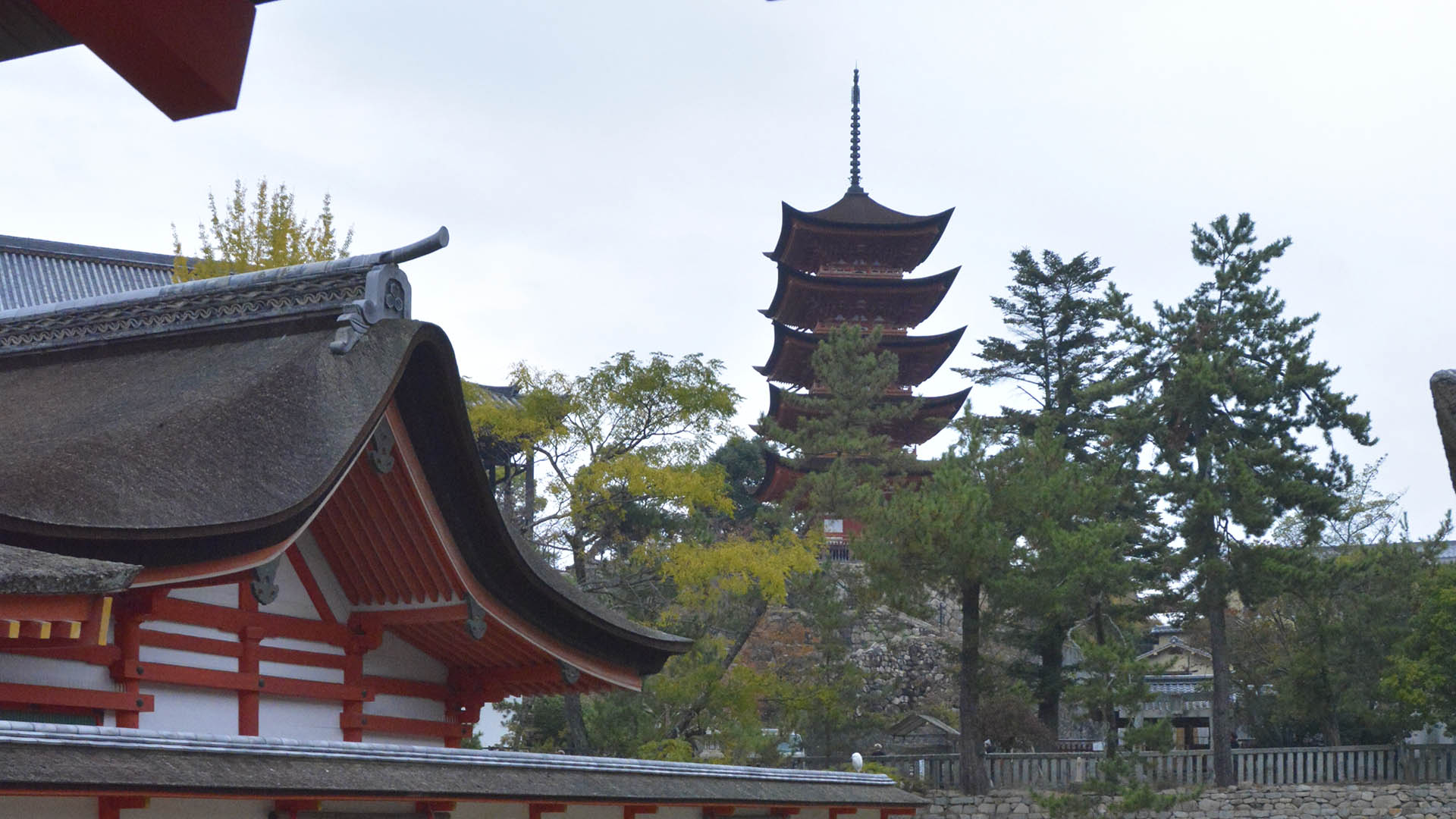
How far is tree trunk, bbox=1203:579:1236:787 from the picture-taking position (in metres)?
27.0

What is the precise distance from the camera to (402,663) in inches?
338

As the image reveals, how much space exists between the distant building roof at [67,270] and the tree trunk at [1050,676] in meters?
18.3

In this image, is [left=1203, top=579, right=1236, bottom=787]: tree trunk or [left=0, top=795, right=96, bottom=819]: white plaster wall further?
[left=1203, top=579, right=1236, bottom=787]: tree trunk

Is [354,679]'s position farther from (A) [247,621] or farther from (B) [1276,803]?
(B) [1276,803]

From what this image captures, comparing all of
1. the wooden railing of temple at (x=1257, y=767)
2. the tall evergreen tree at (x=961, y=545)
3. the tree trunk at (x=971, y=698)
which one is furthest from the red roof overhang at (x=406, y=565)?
the wooden railing of temple at (x=1257, y=767)

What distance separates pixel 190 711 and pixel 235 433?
53.1 inches

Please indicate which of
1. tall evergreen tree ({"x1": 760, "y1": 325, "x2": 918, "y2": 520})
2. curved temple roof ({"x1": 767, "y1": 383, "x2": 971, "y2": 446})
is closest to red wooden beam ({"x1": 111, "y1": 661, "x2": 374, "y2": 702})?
tall evergreen tree ({"x1": 760, "y1": 325, "x2": 918, "y2": 520})

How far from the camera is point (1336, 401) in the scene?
28078 mm

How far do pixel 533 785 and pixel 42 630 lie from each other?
2.46 metres

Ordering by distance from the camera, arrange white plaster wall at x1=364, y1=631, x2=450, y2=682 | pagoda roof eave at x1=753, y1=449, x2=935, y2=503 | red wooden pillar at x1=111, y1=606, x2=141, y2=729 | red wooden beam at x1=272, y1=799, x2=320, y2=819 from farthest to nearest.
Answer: pagoda roof eave at x1=753, y1=449, x2=935, y2=503 → white plaster wall at x1=364, y1=631, x2=450, y2=682 → red wooden pillar at x1=111, y1=606, x2=141, y2=729 → red wooden beam at x1=272, y1=799, x2=320, y2=819

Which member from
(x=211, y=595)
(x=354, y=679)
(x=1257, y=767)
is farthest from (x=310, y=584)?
(x=1257, y=767)

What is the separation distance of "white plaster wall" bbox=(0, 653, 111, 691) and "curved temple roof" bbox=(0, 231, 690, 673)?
71 cm

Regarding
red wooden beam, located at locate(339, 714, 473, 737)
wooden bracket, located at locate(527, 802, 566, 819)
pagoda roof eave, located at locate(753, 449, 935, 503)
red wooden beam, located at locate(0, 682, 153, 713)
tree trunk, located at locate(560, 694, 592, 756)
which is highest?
pagoda roof eave, located at locate(753, 449, 935, 503)

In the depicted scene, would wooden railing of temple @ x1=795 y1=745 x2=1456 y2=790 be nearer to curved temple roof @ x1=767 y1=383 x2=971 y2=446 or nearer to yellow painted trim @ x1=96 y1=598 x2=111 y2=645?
curved temple roof @ x1=767 y1=383 x2=971 y2=446
